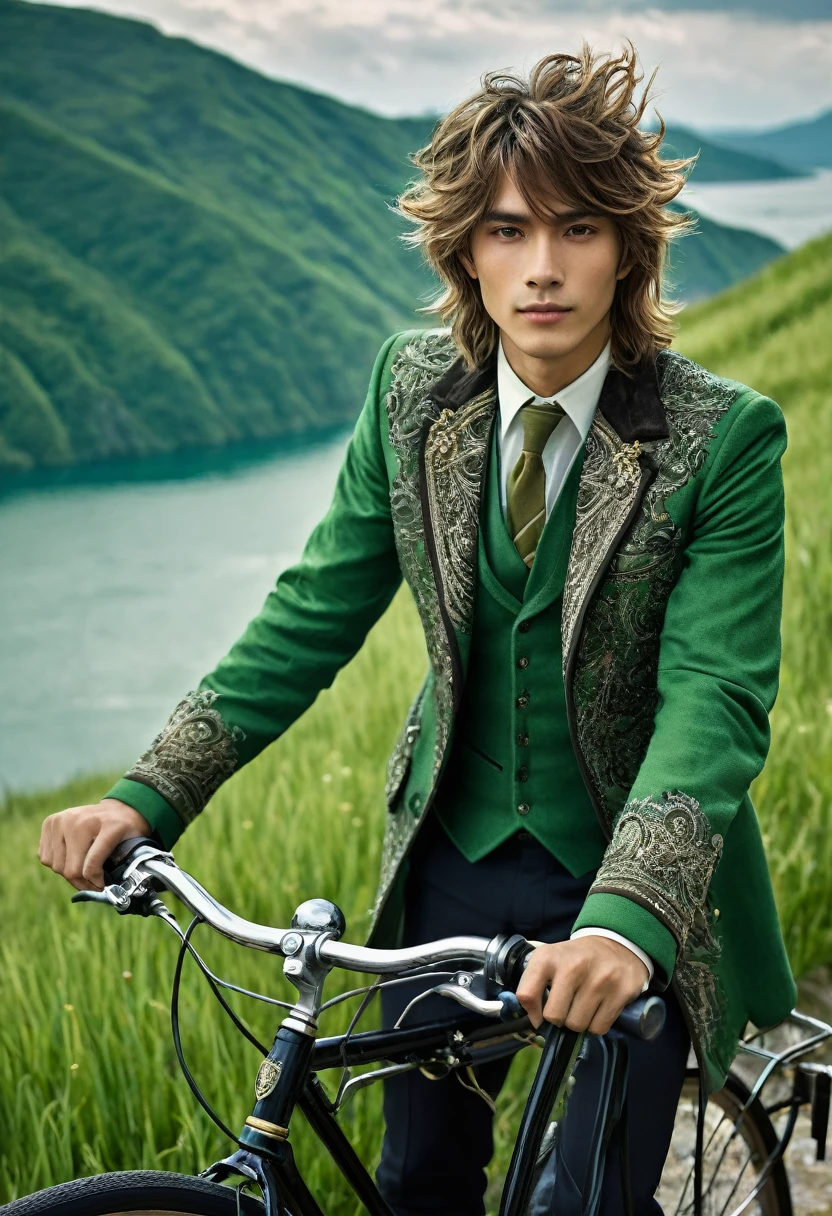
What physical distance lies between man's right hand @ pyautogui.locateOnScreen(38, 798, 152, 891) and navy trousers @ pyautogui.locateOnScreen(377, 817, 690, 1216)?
39 centimetres

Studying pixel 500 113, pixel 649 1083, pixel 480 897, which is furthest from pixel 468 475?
pixel 649 1083

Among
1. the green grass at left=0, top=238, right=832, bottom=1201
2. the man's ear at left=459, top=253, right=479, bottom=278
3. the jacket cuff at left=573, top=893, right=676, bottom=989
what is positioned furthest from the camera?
the green grass at left=0, top=238, right=832, bottom=1201

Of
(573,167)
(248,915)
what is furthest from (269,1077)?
(248,915)

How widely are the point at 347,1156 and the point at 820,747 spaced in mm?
2226

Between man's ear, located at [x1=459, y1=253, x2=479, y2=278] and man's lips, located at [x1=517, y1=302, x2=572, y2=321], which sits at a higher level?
man's ear, located at [x1=459, y1=253, x2=479, y2=278]

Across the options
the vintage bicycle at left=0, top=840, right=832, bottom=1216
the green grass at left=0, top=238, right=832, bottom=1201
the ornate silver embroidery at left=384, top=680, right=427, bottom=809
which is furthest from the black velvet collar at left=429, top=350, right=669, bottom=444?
the green grass at left=0, top=238, right=832, bottom=1201

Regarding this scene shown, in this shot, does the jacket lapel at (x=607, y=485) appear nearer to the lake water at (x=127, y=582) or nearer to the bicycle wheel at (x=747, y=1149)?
the bicycle wheel at (x=747, y=1149)

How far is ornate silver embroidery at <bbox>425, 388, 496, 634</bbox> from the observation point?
1.43 m

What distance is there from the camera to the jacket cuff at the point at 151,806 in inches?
53.3

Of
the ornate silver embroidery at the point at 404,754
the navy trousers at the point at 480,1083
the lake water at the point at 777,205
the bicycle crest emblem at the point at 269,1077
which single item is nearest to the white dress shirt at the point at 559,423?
the ornate silver embroidery at the point at 404,754

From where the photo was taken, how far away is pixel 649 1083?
1369 mm

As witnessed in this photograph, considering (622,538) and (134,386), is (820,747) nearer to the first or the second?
(622,538)

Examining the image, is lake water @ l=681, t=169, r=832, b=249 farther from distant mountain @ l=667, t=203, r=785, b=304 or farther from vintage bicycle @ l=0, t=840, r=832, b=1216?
vintage bicycle @ l=0, t=840, r=832, b=1216

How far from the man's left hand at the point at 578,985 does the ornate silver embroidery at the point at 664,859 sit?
98 mm
